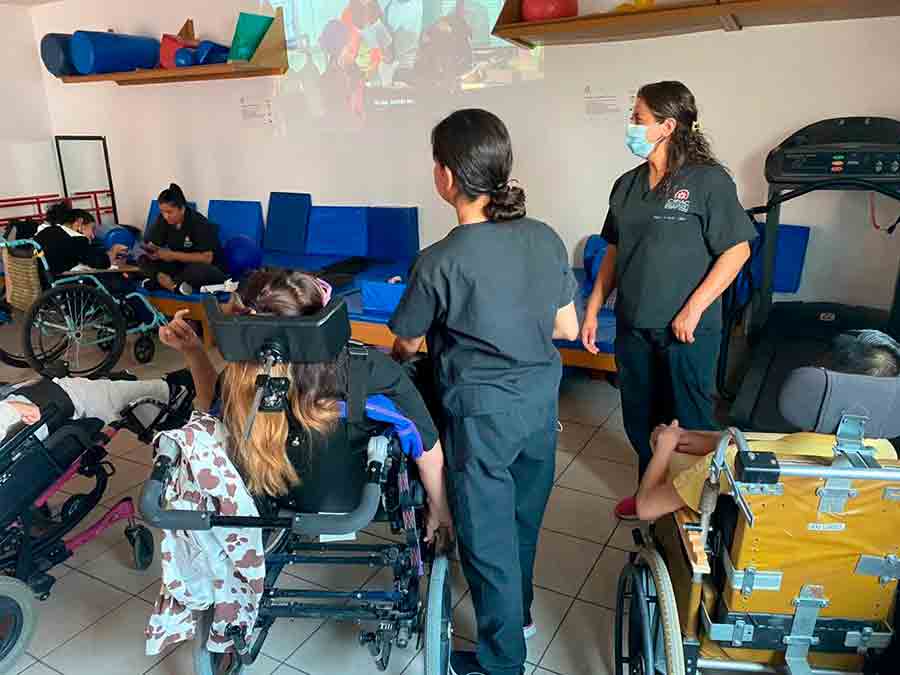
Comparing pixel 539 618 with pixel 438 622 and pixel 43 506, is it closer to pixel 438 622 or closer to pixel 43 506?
pixel 438 622

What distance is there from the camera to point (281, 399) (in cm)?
117

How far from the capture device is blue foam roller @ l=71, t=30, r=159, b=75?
489cm

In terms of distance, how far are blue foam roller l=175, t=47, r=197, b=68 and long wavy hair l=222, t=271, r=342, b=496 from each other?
398 cm

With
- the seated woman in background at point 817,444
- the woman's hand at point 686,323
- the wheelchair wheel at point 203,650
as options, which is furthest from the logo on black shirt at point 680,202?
the wheelchair wheel at point 203,650

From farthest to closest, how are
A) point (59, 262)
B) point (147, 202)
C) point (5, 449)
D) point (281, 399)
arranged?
point (147, 202), point (59, 262), point (5, 449), point (281, 399)

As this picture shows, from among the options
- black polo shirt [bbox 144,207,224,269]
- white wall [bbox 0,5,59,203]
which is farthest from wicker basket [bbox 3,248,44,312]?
white wall [bbox 0,5,59,203]

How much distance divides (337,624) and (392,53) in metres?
3.55

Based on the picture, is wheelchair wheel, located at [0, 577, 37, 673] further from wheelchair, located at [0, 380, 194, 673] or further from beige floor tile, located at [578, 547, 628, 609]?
beige floor tile, located at [578, 547, 628, 609]

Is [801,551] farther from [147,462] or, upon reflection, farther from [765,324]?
[147,462]

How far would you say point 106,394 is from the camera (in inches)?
85.9

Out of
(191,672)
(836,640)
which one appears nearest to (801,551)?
(836,640)

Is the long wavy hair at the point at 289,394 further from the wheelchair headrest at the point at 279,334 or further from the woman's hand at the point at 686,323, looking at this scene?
the woman's hand at the point at 686,323

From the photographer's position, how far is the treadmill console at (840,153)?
2.81 meters

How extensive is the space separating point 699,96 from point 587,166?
2.28 ft
